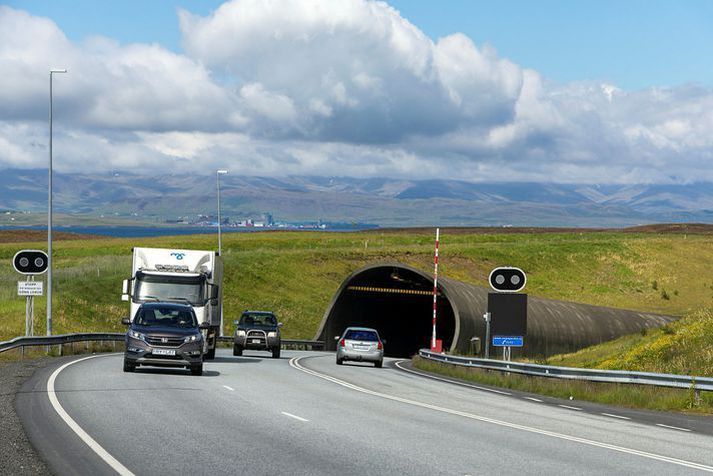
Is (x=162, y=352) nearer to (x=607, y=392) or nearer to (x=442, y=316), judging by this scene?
(x=607, y=392)

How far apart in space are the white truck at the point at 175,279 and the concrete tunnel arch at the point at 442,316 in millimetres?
13162

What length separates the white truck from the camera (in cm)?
3456

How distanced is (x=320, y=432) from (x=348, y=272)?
69.8m

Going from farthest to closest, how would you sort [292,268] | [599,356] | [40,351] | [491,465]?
[292,268], [599,356], [40,351], [491,465]

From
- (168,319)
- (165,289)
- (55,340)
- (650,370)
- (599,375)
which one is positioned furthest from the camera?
(55,340)

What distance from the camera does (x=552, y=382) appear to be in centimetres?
2745

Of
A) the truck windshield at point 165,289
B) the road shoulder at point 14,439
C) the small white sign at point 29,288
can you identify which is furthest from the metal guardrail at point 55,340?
the road shoulder at point 14,439

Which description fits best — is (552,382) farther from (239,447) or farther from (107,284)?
(107,284)

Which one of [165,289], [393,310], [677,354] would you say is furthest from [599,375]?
[393,310]

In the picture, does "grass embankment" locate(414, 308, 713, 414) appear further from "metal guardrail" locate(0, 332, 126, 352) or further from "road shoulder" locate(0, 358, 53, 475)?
"road shoulder" locate(0, 358, 53, 475)

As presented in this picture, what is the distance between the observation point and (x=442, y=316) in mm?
64125

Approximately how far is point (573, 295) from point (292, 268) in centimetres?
2084

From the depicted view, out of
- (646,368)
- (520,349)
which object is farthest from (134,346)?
(520,349)

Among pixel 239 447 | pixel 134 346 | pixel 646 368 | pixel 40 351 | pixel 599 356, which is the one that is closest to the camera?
pixel 239 447
